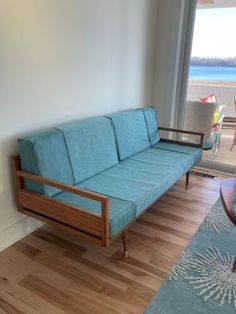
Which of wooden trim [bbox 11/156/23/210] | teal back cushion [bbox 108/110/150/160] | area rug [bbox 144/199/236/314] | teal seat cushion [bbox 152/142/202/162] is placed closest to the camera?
area rug [bbox 144/199/236/314]

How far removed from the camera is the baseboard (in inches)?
85.3

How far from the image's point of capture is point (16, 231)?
2262mm

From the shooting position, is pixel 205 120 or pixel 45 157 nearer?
pixel 45 157

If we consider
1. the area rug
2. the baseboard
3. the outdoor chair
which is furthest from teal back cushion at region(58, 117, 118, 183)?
the outdoor chair

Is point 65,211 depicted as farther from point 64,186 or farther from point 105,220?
point 105,220

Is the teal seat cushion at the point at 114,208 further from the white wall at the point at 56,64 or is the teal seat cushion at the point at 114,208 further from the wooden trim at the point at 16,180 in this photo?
the white wall at the point at 56,64

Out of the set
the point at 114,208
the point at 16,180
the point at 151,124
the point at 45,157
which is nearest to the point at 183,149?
the point at 151,124

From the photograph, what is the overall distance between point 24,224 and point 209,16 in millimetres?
3278

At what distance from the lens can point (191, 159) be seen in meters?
3.06

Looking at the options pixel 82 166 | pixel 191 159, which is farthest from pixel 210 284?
pixel 191 159

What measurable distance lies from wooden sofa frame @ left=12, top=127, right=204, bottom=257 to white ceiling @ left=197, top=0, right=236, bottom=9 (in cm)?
299

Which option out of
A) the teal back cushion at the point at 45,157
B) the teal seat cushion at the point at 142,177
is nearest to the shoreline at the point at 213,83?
the teal seat cushion at the point at 142,177

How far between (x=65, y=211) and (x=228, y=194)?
121 cm

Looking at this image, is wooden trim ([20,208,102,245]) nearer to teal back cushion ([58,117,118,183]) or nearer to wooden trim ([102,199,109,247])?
wooden trim ([102,199,109,247])
